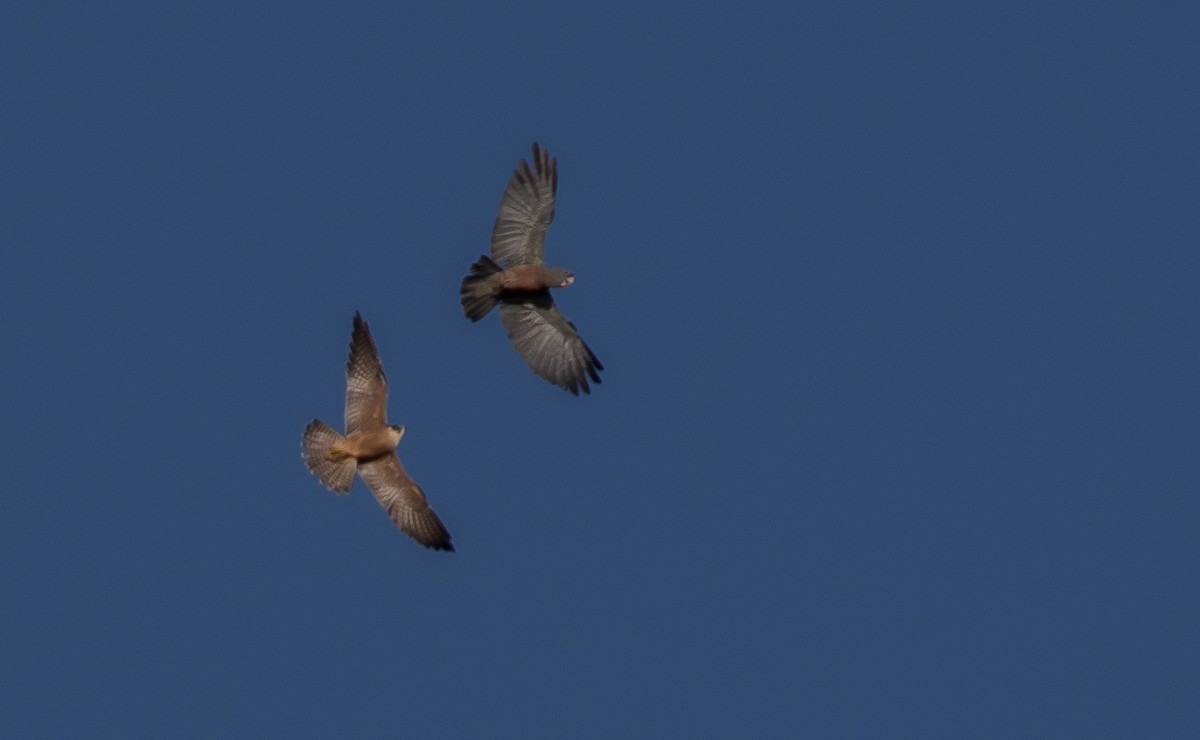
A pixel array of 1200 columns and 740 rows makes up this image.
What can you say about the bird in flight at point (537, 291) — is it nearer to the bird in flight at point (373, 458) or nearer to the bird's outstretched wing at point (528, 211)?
the bird's outstretched wing at point (528, 211)

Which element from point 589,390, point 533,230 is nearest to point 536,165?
point 533,230

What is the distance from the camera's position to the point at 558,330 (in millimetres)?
30281

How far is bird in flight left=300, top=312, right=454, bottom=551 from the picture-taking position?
3019 centimetres

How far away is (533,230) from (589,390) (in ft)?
6.49

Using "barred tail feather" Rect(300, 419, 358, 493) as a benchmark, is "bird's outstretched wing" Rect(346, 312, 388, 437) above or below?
above

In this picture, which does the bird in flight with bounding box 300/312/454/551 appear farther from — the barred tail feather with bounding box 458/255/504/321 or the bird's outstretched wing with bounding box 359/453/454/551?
the barred tail feather with bounding box 458/255/504/321

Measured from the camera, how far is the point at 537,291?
1179 inches

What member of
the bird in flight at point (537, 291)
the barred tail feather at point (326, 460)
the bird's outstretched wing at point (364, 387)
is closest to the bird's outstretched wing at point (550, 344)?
the bird in flight at point (537, 291)

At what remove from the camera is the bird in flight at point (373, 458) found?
30.2 m

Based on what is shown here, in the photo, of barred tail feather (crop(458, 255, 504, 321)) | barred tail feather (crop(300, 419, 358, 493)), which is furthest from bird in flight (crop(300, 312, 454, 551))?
barred tail feather (crop(458, 255, 504, 321))

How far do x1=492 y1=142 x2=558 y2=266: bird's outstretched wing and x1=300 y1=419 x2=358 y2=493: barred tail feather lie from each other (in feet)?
9.22

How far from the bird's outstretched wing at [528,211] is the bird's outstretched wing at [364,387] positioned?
1848 mm

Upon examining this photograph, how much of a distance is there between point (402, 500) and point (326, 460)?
99cm

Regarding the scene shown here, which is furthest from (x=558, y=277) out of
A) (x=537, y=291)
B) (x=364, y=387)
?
(x=364, y=387)
